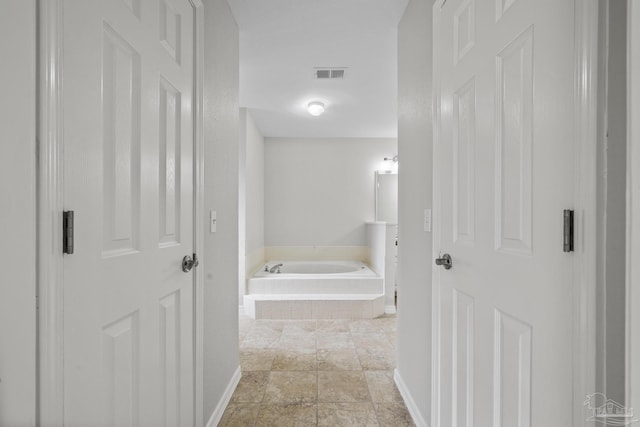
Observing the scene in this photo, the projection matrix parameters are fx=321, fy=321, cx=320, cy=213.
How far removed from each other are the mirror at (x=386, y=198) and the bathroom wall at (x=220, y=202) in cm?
327

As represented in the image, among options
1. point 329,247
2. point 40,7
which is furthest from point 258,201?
point 40,7

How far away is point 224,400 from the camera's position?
1.80 m

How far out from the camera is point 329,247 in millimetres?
4977

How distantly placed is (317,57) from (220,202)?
1482 millimetres

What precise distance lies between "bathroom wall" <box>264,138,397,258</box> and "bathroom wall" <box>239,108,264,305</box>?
0.25 metres

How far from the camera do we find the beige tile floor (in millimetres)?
1743

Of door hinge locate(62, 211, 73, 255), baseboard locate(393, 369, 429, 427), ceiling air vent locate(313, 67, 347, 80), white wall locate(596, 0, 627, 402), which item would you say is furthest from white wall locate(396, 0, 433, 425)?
door hinge locate(62, 211, 73, 255)

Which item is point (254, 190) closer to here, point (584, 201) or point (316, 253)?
point (316, 253)

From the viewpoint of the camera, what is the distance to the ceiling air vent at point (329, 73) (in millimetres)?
2695

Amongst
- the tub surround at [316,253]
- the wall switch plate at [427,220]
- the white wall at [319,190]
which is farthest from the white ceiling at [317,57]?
the tub surround at [316,253]

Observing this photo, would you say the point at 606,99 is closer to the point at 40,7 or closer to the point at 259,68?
the point at 40,7

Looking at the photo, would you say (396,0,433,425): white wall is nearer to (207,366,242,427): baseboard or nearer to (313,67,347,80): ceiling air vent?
(313,67,347,80): ceiling air vent

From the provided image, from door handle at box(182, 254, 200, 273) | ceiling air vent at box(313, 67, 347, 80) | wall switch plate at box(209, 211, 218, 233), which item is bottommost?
door handle at box(182, 254, 200, 273)

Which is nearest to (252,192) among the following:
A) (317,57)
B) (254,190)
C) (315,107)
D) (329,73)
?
(254,190)
